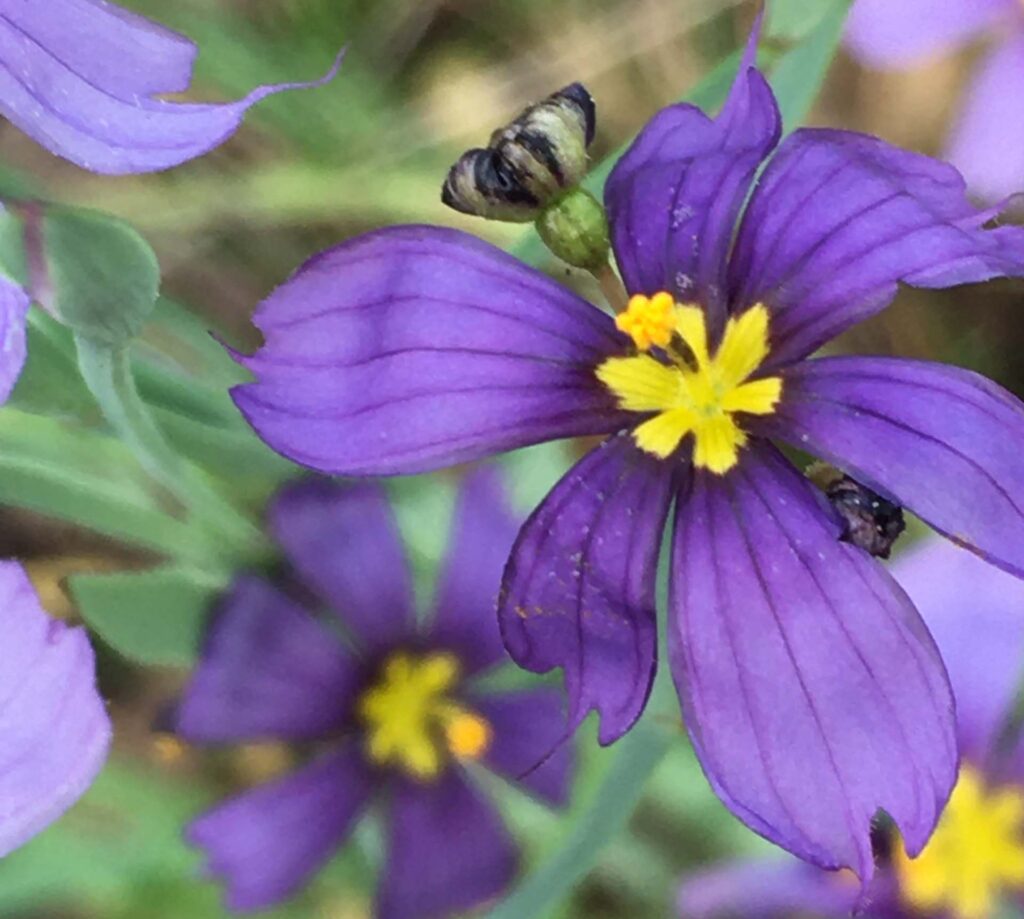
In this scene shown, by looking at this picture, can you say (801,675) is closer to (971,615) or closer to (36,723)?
(36,723)

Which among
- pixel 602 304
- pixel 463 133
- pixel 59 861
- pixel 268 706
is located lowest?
pixel 59 861

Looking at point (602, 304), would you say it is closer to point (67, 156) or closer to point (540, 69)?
point (540, 69)

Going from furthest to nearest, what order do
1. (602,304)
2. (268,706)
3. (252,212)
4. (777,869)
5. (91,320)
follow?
(252,212) < (602,304) < (777,869) < (268,706) < (91,320)

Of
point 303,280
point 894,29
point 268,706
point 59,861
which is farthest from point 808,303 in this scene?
point 59,861

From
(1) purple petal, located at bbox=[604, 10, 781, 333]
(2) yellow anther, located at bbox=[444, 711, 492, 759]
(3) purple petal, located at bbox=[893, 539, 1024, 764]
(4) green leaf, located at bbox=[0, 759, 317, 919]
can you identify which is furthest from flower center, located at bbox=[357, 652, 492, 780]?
(1) purple petal, located at bbox=[604, 10, 781, 333]

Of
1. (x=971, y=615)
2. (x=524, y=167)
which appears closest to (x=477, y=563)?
(x=971, y=615)

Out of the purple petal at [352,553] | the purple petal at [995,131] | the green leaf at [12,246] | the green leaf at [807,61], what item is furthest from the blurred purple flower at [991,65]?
the green leaf at [12,246]

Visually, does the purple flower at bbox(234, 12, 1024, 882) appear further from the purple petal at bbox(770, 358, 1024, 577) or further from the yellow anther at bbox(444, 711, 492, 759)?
the yellow anther at bbox(444, 711, 492, 759)
